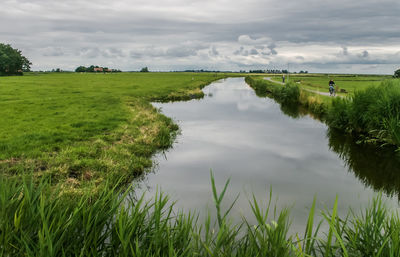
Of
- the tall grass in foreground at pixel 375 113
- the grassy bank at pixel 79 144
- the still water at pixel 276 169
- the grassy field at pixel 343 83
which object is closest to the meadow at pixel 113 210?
the grassy bank at pixel 79 144

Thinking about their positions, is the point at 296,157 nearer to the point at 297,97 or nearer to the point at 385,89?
the point at 385,89

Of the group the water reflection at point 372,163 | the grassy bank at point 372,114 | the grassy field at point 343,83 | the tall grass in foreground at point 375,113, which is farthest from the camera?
the grassy field at point 343,83

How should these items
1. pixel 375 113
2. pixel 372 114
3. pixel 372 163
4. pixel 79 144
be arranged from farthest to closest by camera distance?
pixel 372 114, pixel 375 113, pixel 79 144, pixel 372 163

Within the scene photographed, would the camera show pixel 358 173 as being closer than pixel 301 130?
Yes

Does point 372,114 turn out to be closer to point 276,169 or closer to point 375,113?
point 375,113

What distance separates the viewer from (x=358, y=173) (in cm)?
1041

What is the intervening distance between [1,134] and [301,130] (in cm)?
1692

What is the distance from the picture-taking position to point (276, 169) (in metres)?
10.9

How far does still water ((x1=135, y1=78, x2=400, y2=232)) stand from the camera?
323 inches

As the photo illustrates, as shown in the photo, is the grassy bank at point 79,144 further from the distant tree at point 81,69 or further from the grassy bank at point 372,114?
the distant tree at point 81,69

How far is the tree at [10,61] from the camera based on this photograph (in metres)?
94.8

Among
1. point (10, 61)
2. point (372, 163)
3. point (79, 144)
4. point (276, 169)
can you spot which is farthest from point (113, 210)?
point (10, 61)

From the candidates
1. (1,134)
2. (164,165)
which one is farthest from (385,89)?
(1,134)

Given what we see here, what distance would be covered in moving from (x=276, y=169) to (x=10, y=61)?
114 meters
